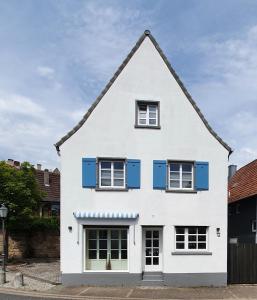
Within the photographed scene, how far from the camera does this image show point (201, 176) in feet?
65.7

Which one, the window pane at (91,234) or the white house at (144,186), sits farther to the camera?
the window pane at (91,234)

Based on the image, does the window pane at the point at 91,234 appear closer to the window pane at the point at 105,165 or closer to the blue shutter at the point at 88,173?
the blue shutter at the point at 88,173

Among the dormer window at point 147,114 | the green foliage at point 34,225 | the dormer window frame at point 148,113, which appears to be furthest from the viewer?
the green foliage at point 34,225

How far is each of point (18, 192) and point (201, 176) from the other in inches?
510

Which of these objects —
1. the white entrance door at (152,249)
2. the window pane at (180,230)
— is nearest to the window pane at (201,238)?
A: the window pane at (180,230)

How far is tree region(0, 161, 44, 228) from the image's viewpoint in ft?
89.8

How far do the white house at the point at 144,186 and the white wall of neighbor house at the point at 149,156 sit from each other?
5cm

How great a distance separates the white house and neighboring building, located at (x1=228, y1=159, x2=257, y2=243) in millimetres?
6691

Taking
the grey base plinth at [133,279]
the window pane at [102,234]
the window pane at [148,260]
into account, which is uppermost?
the window pane at [102,234]

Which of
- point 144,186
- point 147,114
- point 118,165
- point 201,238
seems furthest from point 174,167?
point 201,238

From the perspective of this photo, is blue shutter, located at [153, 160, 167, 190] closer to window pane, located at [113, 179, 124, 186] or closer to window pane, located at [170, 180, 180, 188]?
window pane, located at [170, 180, 180, 188]

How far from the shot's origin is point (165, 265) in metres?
19.4

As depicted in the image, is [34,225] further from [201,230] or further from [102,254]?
[201,230]

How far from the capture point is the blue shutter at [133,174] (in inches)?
771
